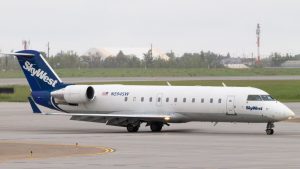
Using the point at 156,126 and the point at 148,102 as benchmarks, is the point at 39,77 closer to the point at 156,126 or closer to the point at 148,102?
the point at 148,102

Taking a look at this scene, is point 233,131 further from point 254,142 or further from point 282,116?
point 254,142

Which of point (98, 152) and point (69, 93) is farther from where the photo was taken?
point (69, 93)

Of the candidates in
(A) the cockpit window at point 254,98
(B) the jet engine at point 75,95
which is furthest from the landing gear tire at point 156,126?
(A) the cockpit window at point 254,98

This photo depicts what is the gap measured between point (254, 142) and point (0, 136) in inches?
472

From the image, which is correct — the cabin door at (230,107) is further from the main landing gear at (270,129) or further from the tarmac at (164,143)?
the main landing gear at (270,129)

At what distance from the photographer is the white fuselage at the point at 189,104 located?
46625 mm

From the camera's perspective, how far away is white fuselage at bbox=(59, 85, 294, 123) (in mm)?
46625

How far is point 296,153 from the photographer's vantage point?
34.4 meters

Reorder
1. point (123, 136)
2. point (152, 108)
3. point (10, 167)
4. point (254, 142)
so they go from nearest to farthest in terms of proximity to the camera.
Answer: point (10, 167) < point (254, 142) < point (123, 136) < point (152, 108)

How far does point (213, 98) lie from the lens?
4766 centimetres

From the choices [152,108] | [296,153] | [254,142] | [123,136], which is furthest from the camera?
[152,108]

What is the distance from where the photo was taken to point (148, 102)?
4959cm

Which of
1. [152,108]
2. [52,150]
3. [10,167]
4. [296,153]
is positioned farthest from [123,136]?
[10,167]

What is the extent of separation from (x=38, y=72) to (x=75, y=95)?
2785 mm
